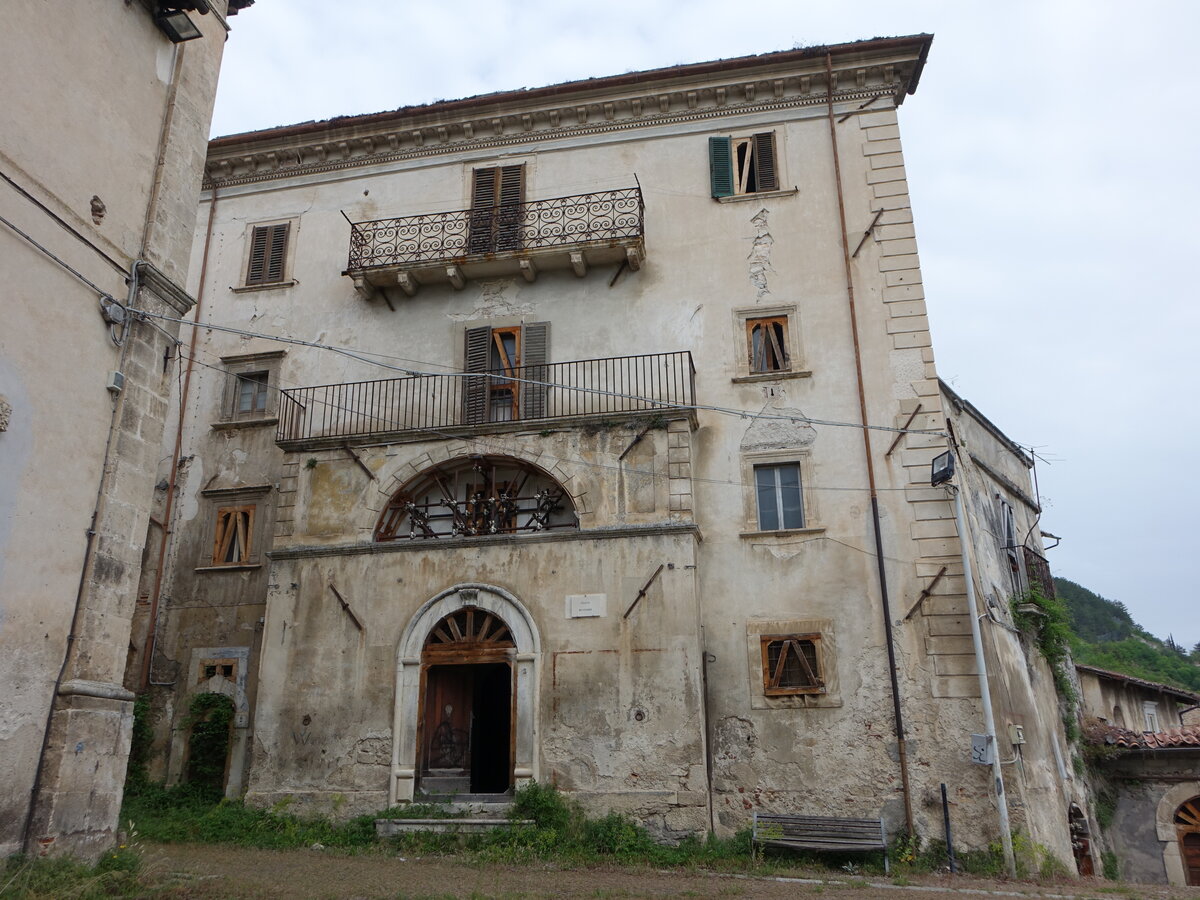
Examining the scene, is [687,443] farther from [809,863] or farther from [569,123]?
[569,123]

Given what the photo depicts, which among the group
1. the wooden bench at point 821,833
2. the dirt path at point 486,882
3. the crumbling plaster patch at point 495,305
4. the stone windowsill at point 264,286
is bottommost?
the dirt path at point 486,882

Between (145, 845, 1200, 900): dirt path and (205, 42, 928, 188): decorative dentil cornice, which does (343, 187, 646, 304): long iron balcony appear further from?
(145, 845, 1200, 900): dirt path

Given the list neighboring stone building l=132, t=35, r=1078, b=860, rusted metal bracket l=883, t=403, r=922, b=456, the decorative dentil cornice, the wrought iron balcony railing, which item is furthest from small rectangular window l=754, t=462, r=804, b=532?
the decorative dentil cornice

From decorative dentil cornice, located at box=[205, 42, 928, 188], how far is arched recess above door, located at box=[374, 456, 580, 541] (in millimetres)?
7100

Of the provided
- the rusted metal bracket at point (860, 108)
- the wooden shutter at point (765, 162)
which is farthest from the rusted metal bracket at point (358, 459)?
the rusted metal bracket at point (860, 108)

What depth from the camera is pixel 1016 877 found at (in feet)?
42.8

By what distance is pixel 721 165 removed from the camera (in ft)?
59.8

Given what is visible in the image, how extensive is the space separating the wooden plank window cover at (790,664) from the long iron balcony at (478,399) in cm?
426

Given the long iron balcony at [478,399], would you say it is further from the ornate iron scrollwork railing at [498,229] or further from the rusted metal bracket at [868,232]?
the rusted metal bracket at [868,232]

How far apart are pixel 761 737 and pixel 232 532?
34.5 ft

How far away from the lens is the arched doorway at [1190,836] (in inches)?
747

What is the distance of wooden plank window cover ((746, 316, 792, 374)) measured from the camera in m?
16.9

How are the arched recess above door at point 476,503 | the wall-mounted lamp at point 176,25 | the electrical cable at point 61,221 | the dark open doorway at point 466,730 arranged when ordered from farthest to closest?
the arched recess above door at point 476,503 → the dark open doorway at point 466,730 → the wall-mounted lamp at point 176,25 → the electrical cable at point 61,221

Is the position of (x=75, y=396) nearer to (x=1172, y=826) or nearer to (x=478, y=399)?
(x=478, y=399)
